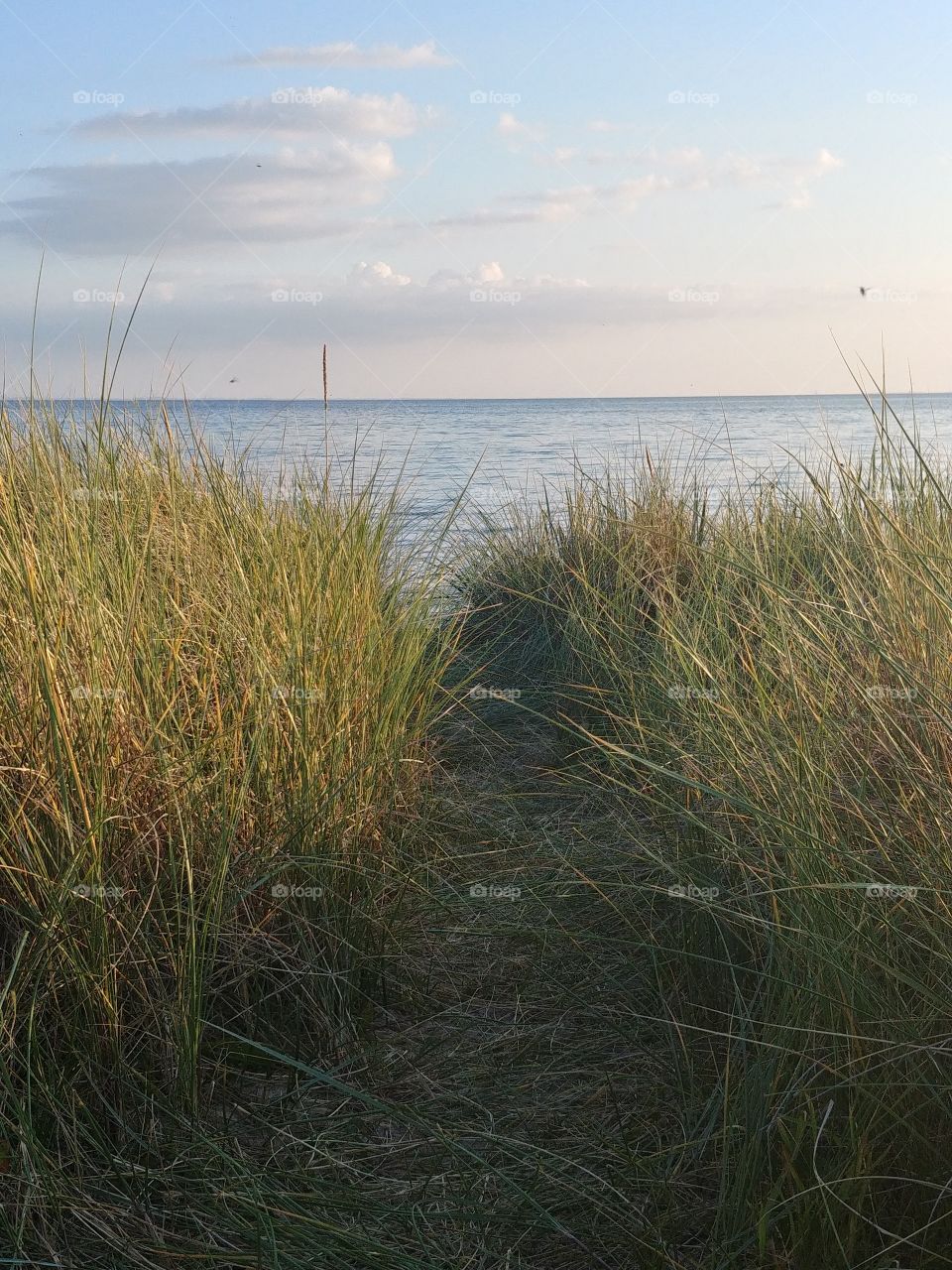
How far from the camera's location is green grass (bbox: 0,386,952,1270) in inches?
57.5

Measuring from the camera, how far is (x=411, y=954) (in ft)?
7.91

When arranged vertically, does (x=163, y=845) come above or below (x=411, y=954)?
above

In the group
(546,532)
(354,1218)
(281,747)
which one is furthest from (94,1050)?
(546,532)

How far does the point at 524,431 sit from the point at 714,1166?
31.0m

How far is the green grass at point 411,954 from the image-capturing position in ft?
4.79

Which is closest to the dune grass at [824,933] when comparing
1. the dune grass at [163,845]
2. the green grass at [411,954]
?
the green grass at [411,954]

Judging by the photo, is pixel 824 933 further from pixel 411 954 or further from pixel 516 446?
pixel 516 446

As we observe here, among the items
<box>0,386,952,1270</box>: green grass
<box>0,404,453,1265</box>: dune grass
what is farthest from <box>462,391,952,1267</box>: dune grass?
<box>0,404,453,1265</box>: dune grass

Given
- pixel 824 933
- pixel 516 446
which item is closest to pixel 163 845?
pixel 824 933

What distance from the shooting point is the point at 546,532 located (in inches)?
219

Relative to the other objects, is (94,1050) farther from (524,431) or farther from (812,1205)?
(524,431)

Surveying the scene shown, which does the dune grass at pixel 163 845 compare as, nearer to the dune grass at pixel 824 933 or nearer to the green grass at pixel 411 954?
the green grass at pixel 411 954

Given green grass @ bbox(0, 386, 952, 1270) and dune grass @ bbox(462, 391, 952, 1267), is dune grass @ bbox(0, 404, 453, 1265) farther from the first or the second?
dune grass @ bbox(462, 391, 952, 1267)

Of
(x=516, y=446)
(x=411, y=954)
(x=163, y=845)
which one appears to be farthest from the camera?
(x=516, y=446)
